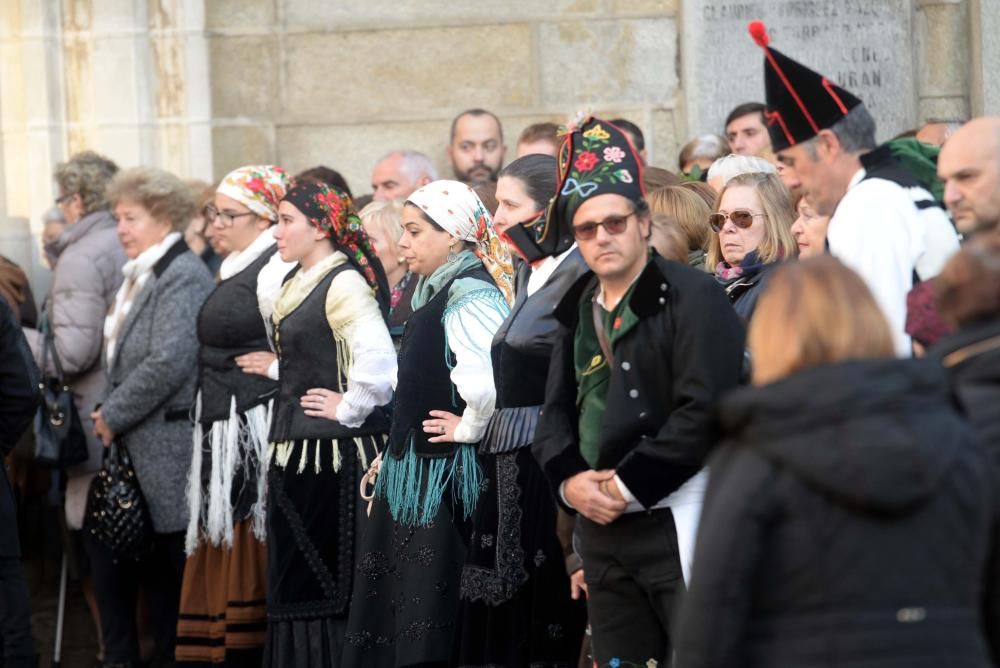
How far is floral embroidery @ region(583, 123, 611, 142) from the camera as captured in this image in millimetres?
5105

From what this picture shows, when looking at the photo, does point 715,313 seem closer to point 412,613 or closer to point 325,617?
point 412,613

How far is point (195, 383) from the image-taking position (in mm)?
8219

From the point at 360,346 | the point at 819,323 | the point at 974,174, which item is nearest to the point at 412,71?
the point at 360,346

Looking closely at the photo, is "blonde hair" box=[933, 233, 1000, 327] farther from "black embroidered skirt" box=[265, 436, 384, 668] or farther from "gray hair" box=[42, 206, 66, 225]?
"gray hair" box=[42, 206, 66, 225]

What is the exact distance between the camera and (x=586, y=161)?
5082mm

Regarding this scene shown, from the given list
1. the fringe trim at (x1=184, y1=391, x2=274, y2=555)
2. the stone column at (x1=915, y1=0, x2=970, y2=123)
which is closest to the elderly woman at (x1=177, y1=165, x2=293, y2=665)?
the fringe trim at (x1=184, y1=391, x2=274, y2=555)

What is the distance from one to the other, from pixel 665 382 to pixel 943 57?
5634mm

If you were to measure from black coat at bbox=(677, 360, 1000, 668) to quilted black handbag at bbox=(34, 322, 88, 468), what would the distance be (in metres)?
5.93

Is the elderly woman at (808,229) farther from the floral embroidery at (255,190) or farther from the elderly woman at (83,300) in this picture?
the elderly woman at (83,300)

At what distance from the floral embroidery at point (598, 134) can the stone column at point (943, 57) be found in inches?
202

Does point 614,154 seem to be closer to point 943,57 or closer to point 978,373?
point 978,373

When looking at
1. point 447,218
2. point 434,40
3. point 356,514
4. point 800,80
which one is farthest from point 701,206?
point 434,40

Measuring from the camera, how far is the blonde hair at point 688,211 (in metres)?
6.36

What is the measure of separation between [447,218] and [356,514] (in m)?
1.40
